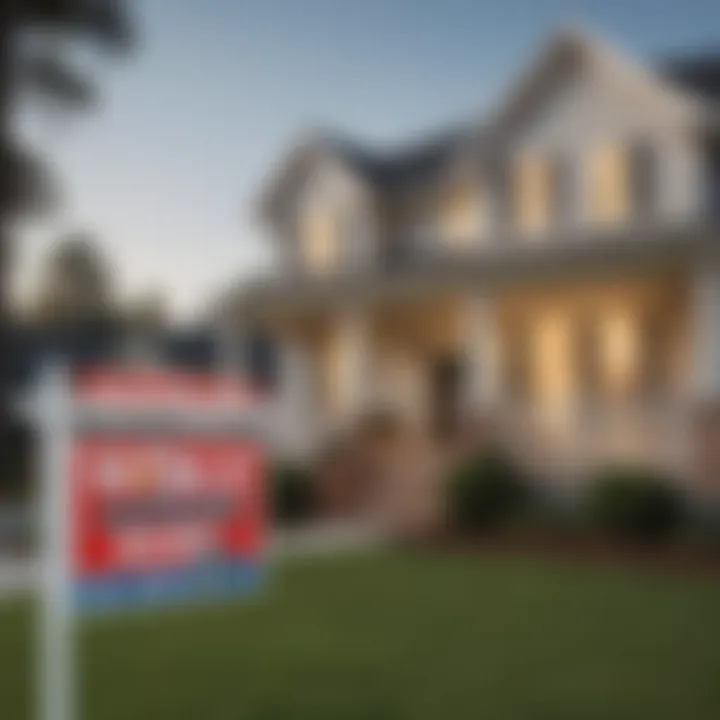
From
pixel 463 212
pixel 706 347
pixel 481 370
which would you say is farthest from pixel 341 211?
pixel 706 347

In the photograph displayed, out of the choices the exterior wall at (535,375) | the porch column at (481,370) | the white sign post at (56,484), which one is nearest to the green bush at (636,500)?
the exterior wall at (535,375)

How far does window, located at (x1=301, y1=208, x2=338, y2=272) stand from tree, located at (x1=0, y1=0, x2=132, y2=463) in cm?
22

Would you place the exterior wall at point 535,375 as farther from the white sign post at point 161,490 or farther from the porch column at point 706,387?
the white sign post at point 161,490

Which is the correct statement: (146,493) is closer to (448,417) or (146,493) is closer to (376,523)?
(448,417)

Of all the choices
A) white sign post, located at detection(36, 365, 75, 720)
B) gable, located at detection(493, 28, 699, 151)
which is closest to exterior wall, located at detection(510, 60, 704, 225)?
gable, located at detection(493, 28, 699, 151)

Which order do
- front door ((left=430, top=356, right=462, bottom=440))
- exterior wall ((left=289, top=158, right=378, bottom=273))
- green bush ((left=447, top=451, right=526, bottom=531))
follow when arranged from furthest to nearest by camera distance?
green bush ((left=447, top=451, right=526, bottom=531)), front door ((left=430, top=356, right=462, bottom=440)), exterior wall ((left=289, top=158, right=378, bottom=273))

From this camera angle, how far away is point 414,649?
134 centimetres

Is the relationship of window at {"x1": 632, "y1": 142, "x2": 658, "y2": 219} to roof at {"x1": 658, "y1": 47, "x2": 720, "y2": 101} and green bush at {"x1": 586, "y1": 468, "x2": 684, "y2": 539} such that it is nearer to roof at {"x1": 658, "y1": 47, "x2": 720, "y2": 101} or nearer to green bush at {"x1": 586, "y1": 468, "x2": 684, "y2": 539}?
roof at {"x1": 658, "y1": 47, "x2": 720, "y2": 101}

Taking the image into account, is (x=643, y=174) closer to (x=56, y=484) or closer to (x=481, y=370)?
(x=481, y=370)

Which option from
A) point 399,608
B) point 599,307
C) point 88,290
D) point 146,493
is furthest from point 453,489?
point 88,290

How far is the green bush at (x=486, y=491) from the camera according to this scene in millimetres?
1133

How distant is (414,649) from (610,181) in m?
0.60

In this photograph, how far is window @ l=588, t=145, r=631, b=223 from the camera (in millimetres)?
954

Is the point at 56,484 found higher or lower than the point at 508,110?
lower
